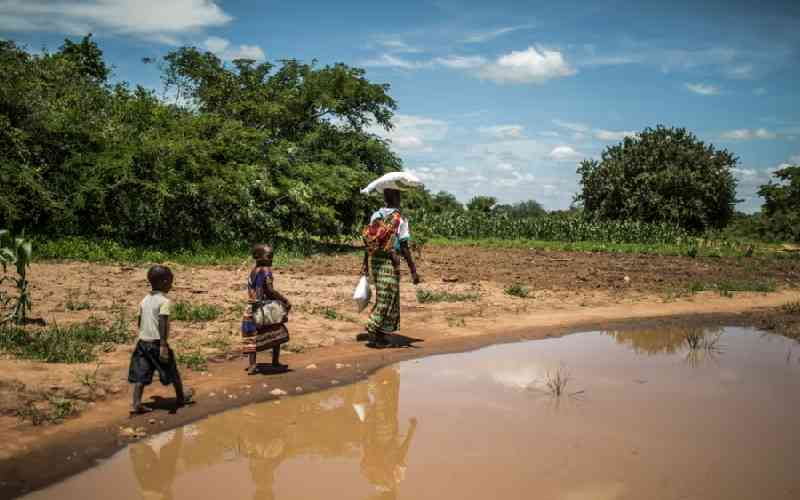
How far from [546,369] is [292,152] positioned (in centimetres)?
1367

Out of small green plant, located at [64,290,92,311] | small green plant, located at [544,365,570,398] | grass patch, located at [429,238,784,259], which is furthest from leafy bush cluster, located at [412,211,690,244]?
small green plant, located at [544,365,570,398]

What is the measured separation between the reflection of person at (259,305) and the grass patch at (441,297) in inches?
195

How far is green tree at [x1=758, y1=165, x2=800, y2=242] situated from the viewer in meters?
33.4

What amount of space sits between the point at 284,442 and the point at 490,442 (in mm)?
1628

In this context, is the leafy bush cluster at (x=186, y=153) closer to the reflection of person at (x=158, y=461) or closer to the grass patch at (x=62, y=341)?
the grass patch at (x=62, y=341)

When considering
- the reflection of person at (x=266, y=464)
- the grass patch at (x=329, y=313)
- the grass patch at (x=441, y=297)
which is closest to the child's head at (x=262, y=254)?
the reflection of person at (x=266, y=464)

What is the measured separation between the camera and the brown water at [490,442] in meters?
3.93

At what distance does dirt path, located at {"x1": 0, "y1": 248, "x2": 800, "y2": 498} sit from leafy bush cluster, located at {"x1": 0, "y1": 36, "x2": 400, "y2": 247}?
221 centimetres

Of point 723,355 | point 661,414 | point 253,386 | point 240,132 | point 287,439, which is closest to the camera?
point 287,439

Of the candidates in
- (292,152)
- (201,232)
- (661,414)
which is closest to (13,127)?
(201,232)

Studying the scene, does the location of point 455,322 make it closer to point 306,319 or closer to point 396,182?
A: point 306,319

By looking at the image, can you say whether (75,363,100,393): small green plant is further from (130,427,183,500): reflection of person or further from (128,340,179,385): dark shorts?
(130,427,183,500): reflection of person

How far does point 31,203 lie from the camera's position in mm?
13016

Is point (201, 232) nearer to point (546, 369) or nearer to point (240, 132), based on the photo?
point (240, 132)
